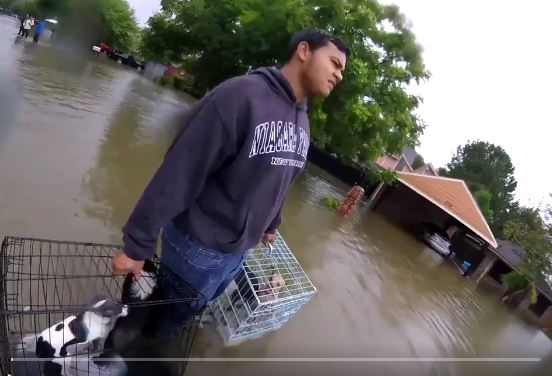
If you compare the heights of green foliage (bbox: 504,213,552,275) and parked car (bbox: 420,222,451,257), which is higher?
green foliage (bbox: 504,213,552,275)

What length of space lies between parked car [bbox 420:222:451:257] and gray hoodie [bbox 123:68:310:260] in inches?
471

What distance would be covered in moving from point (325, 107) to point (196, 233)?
8.77 meters

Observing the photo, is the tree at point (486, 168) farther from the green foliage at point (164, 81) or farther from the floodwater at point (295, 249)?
the floodwater at point (295, 249)

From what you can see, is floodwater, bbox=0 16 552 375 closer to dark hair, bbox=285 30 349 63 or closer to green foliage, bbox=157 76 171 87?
dark hair, bbox=285 30 349 63

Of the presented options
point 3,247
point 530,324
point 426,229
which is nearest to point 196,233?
point 3,247

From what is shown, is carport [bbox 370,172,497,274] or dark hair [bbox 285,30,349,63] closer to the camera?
dark hair [bbox 285,30,349,63]

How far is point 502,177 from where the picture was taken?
33.7 m

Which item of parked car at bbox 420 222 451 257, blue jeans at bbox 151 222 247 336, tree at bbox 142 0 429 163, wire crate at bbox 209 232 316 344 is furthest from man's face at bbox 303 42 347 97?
parked car at bbox 420 222 451 257

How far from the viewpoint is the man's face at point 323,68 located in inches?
57.1

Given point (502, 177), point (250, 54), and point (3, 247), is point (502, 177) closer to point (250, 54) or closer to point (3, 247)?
point (250, 54)

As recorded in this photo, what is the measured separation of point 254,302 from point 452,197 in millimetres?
11180

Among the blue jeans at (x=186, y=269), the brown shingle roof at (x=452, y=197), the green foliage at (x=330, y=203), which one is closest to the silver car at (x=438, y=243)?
the brown shingle roof at (x=452, y=197)

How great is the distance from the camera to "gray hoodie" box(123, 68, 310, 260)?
51.6 inches

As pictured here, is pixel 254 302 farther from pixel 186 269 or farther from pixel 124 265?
pixel 124 265
